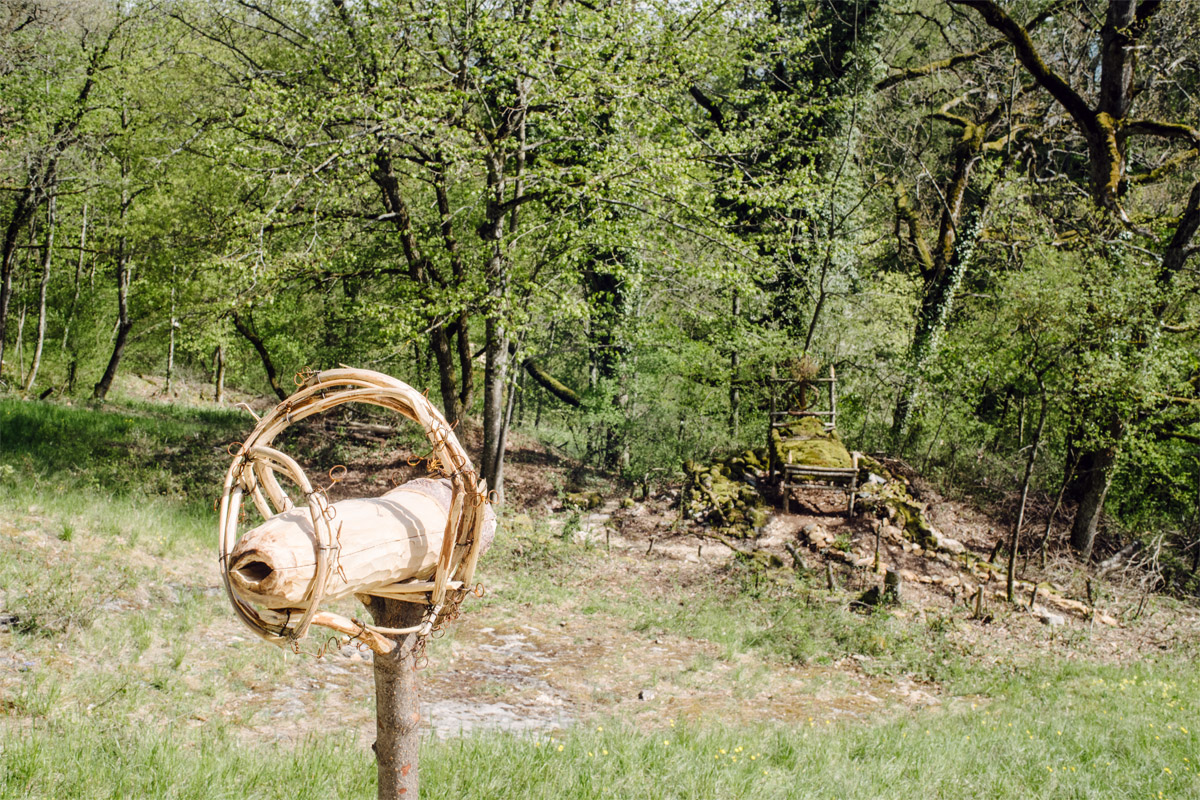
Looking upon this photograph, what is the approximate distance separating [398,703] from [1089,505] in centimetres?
1728

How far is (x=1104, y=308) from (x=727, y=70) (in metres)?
8.31

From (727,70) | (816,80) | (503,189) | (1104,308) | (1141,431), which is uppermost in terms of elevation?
(816,80)

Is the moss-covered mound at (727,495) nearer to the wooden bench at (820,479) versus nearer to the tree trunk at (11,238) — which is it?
the wooden bench at (820,479)

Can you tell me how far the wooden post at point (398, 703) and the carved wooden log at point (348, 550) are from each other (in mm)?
175

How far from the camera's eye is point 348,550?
1816 mm

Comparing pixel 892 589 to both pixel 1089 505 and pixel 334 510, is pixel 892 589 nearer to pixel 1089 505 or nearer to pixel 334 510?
pixel 1089 505

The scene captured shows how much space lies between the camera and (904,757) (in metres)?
5.25

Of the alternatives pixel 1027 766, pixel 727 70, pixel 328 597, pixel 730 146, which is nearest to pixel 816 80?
pixel 727 70

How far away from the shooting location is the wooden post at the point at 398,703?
220cm

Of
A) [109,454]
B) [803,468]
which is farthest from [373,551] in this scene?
[109,454]

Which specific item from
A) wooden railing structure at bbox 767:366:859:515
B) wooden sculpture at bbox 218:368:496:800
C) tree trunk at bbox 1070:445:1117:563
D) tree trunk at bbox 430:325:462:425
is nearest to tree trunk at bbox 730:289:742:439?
wooden railing structure at bbox 767:366:859:515

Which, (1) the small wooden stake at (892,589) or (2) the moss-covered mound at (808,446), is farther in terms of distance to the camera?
(2) the moss-covered mound at (808,446)

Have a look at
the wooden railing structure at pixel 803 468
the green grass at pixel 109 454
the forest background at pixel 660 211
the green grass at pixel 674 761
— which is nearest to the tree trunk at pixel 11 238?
the forest background at pixel 660 211

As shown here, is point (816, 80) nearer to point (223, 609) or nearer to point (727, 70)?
point (727, 70)
